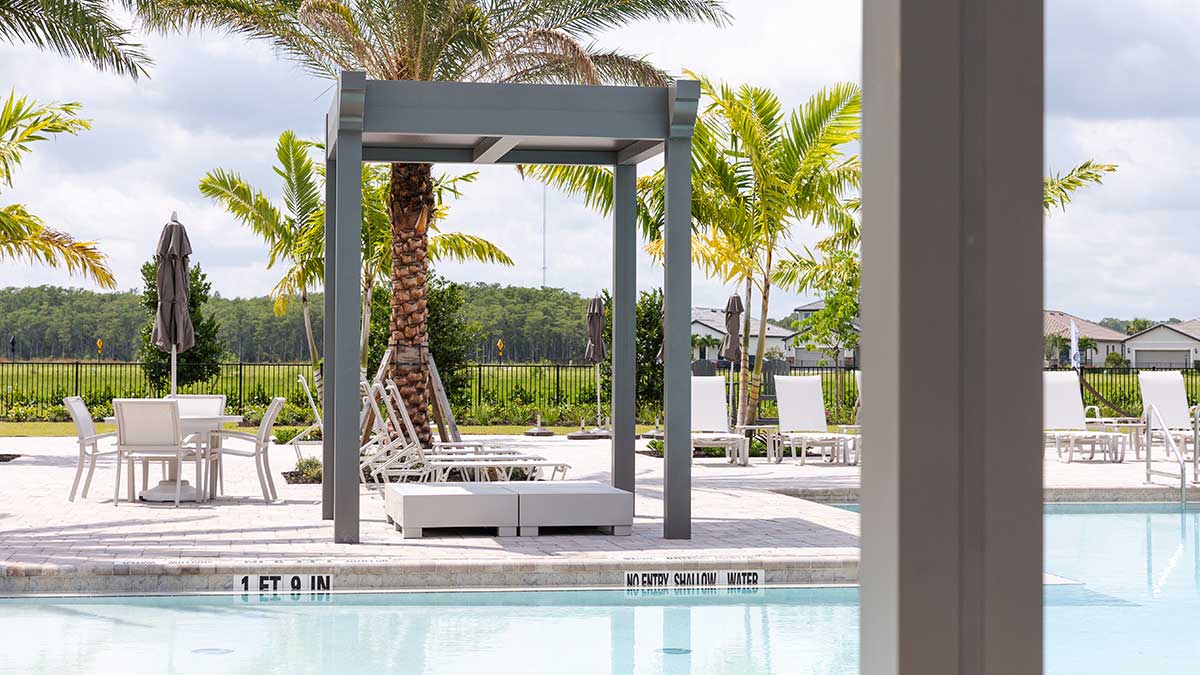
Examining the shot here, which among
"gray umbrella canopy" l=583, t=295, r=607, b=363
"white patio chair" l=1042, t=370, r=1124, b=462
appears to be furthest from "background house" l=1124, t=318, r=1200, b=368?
"gray umbrella canopy" l=583, t=295, r=607, b=363

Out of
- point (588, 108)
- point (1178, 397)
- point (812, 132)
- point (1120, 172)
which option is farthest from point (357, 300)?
point (1178, 397)

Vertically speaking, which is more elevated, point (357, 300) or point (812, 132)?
point (812, 132)

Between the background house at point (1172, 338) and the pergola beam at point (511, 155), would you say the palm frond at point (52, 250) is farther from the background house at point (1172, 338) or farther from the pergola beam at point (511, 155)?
the background house at point (1172, 338)

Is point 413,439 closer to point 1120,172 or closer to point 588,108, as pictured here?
point 588,108

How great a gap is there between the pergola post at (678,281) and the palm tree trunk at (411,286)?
4.17 metres

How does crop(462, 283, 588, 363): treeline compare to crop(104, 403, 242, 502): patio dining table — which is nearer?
crop(104, 403, 242, 502): patio dining table

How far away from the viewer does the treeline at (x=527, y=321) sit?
1352 inches

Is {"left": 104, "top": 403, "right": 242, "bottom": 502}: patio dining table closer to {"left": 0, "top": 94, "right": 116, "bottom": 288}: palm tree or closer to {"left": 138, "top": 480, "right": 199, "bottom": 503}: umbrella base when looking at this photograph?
{"left": 138, "top": 480, "right": 199, "bottom": 503}: umbrella base

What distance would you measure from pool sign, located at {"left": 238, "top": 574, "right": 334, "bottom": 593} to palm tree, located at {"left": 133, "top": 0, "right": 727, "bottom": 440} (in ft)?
15.9

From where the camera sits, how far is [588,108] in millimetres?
8164

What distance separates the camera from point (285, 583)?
23.3 feet

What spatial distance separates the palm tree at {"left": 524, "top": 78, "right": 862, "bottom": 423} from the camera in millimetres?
15789

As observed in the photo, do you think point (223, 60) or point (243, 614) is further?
point (223, 60)

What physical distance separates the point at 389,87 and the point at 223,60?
1528 inches
